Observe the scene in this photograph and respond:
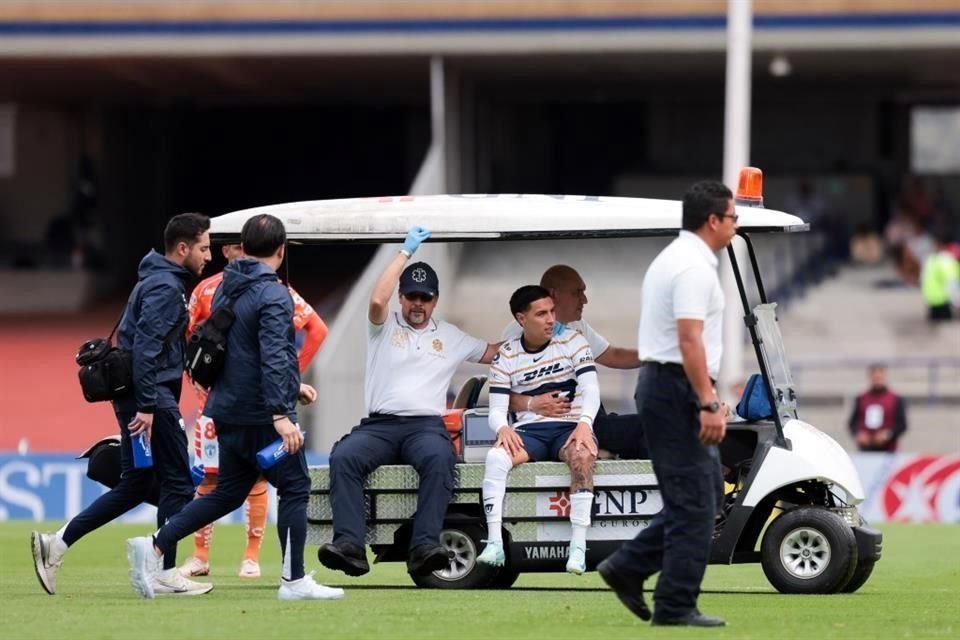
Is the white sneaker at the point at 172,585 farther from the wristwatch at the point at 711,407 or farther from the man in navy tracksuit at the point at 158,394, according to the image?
the wristwatch at the point at 711,407

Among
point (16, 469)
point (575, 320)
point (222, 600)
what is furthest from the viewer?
point (16, 469)

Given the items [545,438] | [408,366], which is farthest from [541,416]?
[408,366]

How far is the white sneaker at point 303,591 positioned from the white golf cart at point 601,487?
105cm

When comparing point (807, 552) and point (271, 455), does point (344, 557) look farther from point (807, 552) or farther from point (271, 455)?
point (807, 552)

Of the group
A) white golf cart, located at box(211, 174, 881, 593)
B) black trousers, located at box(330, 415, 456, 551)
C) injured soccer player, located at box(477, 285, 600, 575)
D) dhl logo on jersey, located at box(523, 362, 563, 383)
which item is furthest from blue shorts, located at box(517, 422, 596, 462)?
black trousers, located at box(330, 415, 456, 551)

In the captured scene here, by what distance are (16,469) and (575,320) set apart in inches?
414

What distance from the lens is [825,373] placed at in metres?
27.8

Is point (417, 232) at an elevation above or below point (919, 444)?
above

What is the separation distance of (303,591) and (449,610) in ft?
2.76

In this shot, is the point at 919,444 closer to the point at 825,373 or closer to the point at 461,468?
the point at 825,373

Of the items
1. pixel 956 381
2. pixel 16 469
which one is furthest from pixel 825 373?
pixel 16 469

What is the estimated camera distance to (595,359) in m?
11.6

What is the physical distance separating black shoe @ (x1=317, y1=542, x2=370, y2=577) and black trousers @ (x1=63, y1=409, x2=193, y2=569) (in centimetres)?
75

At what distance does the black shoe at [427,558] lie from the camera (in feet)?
35.2
